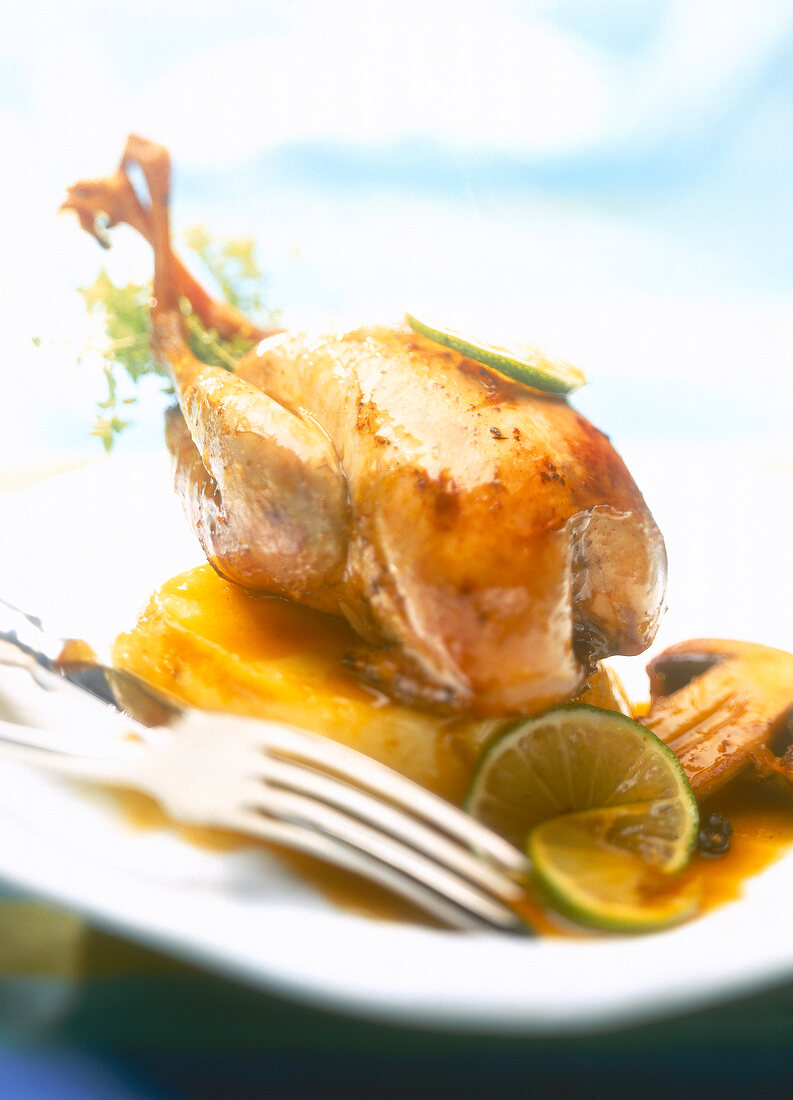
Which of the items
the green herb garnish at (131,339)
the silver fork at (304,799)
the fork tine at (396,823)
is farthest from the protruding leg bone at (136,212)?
the fork tine at (396,823)

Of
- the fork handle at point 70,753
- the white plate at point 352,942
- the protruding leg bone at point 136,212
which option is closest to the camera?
the white plate at point 352,942

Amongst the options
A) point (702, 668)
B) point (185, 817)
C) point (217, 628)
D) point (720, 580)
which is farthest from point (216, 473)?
point (720, 580)

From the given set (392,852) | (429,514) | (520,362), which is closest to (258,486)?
(429,514)

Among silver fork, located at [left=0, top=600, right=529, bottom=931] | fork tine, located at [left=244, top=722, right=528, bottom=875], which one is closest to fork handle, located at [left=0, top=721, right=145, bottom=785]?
silver fork, located at [left=0, top=600, right=529, bottom=931]

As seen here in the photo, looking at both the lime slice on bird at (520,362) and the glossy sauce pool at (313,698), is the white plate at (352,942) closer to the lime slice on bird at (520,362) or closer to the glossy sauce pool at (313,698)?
the glossy sauce pool at (313,698)

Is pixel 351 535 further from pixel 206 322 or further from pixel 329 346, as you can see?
pixel 206 322

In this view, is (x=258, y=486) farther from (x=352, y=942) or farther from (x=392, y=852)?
(x=352, y=942)

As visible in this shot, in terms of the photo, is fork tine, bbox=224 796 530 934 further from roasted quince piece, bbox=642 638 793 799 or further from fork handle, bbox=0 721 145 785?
roasted quince piece, bbox=642 638 793 799
